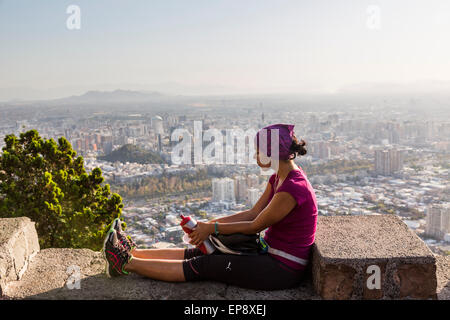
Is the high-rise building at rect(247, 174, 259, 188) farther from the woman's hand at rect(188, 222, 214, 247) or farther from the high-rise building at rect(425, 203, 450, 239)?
the woman's hand at rect(188, 222, 214, 247)

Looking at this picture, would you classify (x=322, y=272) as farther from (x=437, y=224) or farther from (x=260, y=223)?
(x=437, y=224)

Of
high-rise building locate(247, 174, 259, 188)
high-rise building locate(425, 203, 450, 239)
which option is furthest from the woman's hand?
high-rise building locate(247, 174, 259, 188)

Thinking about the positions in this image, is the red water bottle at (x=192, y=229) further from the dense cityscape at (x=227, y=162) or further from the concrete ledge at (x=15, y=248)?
the dense cityscape at (x=227, y=162)

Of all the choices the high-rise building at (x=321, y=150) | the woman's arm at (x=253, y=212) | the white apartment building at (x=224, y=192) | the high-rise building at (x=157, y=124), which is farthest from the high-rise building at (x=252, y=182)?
the woman's arm at (x=253, y=212)

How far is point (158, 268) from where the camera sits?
250cm

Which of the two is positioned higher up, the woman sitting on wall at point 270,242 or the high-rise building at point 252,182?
the woman sitting on wall at point 270,242

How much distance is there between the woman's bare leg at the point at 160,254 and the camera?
2.69m

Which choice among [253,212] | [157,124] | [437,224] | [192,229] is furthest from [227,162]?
[192,229]

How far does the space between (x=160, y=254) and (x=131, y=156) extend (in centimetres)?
1308

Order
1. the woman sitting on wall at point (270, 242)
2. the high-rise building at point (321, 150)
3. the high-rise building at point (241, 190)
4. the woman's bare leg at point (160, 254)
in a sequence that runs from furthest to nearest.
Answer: the high-rise building at point (321, 150)
the high-rise building at point (241, 190)
the woman's bare leg at point (160, 254)
the woman sitting on wall at point (270, 242)

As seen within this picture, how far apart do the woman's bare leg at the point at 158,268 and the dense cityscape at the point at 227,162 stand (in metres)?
5.18

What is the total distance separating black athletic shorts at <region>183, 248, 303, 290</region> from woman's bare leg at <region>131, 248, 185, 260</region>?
27 cm

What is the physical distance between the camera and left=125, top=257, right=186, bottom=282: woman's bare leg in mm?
2477
